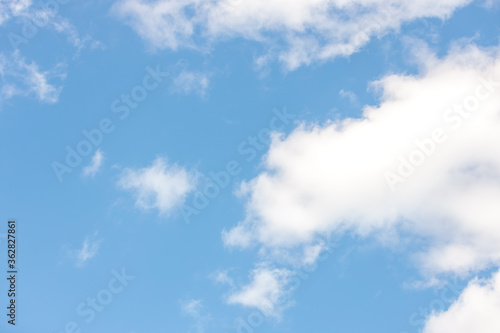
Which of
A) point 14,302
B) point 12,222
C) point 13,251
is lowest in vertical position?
point 14,302

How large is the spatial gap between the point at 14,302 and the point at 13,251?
7.85 m

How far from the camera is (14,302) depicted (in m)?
46.2

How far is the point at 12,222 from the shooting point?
157 ft

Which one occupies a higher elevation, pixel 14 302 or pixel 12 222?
pixel 12 222

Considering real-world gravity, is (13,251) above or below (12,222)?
below

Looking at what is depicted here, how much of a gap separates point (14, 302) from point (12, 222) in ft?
40.1

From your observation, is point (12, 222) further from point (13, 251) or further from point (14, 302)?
point (14, 302)

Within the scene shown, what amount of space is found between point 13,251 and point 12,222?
186 inches

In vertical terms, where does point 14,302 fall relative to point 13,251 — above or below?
below

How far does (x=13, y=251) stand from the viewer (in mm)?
46156

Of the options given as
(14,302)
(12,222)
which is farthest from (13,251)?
(14,302)
